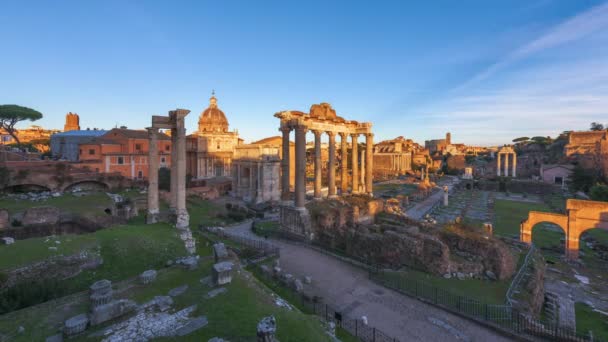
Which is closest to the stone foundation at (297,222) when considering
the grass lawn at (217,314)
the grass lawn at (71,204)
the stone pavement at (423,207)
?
the grass lawn at (217,314)

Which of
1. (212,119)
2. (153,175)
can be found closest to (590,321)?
(153,175)

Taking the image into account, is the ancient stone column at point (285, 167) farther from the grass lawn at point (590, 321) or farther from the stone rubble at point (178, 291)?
the grass lawn at point (590, 321)

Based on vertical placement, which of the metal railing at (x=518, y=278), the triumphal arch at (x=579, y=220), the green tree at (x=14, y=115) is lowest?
the metal railing at (x=518, y=278)

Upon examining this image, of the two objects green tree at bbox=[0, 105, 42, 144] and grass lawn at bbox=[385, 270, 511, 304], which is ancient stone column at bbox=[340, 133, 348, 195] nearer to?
grass lawn at bbox=[385, 270, 511, 304]

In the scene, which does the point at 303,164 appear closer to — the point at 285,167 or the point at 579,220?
the point at 285,167

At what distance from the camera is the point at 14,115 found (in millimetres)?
47156

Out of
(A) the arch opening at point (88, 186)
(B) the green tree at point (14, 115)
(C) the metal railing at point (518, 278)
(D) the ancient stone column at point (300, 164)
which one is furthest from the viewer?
(B) the green tree at point (14, 115)

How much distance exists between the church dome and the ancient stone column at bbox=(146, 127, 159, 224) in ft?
131

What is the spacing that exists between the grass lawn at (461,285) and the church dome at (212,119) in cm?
4937

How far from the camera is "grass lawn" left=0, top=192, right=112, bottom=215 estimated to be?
2312 centimetres

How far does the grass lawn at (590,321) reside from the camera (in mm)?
10889

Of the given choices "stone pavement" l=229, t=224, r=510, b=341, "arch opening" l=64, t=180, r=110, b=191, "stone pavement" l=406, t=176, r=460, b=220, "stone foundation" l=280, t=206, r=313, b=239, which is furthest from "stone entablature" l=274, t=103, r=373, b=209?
"arch opening" l=64, t=180, r=110, b=191

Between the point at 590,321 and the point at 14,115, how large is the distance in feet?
237

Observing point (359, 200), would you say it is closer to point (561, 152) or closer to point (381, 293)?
point (381, 293)
